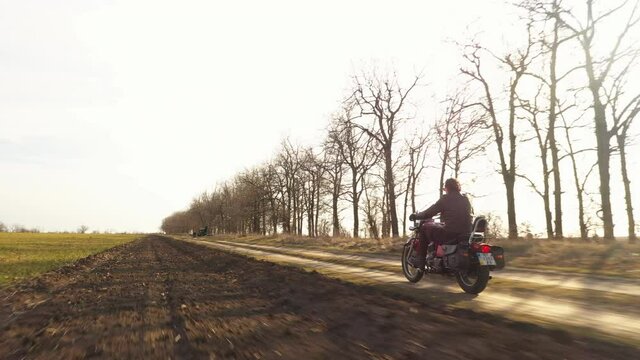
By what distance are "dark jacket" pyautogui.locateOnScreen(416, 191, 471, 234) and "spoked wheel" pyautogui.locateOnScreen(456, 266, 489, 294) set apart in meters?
0.81

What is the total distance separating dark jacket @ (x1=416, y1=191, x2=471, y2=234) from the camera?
28.8 feet

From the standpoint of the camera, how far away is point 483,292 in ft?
28.1

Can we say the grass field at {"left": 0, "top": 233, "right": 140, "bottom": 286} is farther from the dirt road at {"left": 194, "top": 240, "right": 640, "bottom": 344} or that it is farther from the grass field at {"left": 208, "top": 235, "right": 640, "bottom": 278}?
the grass field at {"left": 208, "top": 235, "right": 640, "bottom": 278}

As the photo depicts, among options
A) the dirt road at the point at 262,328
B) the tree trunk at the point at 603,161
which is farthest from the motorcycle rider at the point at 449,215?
the tree trunk at the point at 603,161

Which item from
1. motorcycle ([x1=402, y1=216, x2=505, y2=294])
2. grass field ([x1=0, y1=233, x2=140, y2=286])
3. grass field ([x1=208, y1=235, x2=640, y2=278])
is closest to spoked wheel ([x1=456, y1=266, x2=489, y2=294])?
motorcycle ([x1=402, y1=216, x2=505, y2=294])

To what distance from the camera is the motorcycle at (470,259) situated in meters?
8.14

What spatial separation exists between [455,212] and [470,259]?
3.17ft

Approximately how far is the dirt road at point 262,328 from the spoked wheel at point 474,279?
1.58m

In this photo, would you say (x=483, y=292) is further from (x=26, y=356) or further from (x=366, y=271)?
(x=26, y=356)

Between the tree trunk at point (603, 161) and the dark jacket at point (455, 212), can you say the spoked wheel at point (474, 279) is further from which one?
the tree trunk at point (603, 161)

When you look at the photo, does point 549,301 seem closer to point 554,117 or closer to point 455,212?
point 455,212

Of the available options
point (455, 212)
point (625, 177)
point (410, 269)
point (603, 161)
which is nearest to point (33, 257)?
point (410, 269)

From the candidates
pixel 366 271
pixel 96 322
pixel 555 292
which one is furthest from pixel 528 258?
pixel 96 322

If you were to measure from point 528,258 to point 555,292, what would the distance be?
28.7 ft
